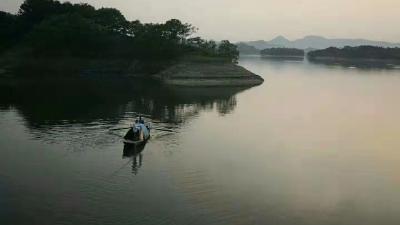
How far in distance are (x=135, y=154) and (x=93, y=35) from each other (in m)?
54.8

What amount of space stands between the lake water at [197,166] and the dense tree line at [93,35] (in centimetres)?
3285

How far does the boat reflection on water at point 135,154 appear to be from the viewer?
1925 cm

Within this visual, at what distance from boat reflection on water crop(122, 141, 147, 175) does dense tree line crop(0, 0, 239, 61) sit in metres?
48.7

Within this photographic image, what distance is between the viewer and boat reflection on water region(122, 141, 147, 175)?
758 inches

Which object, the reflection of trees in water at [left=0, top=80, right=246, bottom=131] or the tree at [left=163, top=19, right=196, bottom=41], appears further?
the tree at [left=163, top=19, right=196, bottom=41]

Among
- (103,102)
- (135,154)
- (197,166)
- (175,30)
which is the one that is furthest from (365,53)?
(197,166)

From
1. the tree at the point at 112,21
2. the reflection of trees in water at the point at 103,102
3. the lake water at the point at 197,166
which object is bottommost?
the lake water at the point at 197,166

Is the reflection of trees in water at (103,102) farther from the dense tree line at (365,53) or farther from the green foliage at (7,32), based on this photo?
the dense tree line at (365,53)

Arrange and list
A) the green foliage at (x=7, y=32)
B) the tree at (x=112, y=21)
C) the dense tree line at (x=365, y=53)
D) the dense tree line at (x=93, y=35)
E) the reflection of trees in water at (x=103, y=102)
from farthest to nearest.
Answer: the dense tree line at (x=365, y=53) < the tree at (x=112, y=21) < the green foliage at (x=7, y=32) < the dense tree line at (x=93, y=35) < the reflection of trees in water at (x=103, y=102)

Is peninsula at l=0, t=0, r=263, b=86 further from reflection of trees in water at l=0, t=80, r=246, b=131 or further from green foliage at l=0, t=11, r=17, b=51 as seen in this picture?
reflection of trees in water at l=0, t=80, r=246, b=131

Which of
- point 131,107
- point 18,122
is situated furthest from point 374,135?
point 18,122

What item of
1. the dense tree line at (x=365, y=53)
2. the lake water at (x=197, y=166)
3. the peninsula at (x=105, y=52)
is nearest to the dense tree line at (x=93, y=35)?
the peninsula at (x=105, y=52)

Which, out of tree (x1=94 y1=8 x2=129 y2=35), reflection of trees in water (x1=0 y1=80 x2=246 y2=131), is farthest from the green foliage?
reflection of trees in water (x1=0 y1=80 x2=246 y2=131)

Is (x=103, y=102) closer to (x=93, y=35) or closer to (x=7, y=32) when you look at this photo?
(x=93, y=35)
